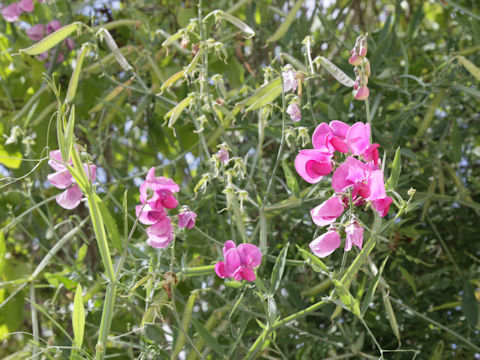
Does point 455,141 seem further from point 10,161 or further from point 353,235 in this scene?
point 10,161

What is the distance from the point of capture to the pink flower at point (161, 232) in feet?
2.75

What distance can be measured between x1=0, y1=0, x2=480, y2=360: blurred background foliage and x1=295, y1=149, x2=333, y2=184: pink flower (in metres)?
0.22

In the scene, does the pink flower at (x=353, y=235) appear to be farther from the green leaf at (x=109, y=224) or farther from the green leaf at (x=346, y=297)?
the green leaf at (x=109, y=224)

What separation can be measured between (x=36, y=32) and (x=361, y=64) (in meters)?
0.84

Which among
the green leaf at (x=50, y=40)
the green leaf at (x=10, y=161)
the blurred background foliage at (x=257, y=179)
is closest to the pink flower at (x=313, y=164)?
the blurred background foliage at (x=257, y=179)

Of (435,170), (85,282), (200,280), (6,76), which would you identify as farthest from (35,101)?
(435,170)

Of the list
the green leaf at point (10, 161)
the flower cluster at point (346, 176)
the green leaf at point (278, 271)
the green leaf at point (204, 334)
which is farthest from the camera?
the green leaf at point (10, 161)

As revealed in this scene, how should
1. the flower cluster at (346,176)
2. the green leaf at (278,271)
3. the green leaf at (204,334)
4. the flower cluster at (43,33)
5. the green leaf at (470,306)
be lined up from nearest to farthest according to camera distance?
the flower cluster at (346,176) < the green leaf at (278,271) < the green leaf at (204,334) < the green leaf at (470,306) < the flower cluster at (43,33)

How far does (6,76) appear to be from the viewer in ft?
4.94

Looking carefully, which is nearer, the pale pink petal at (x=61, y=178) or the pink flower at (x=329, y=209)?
the pink flower at (x=329, y=209)

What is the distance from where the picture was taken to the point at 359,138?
730 mm

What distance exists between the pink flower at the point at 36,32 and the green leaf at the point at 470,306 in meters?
0.97

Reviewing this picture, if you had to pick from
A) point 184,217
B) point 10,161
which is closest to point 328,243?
point 184,217

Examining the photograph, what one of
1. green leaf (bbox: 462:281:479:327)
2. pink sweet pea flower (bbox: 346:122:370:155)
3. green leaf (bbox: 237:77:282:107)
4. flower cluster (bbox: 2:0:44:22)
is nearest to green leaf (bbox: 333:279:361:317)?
pink sweet pea flower (bbox: 346:122:370:155)
